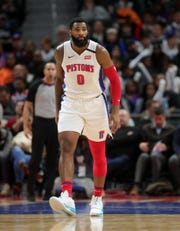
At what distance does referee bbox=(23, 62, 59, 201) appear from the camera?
1008 centimetres

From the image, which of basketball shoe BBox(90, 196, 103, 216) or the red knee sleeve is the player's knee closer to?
the red knee sleeve

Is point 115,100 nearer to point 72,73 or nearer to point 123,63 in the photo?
point 72,73

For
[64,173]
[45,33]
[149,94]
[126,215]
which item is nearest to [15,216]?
[64,173]

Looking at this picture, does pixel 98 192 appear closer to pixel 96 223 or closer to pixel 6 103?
pixel 96 223

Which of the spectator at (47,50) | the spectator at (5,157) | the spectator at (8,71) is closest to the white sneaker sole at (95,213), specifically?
the spectator at (5,157)

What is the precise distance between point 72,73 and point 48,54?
8038 millimetres

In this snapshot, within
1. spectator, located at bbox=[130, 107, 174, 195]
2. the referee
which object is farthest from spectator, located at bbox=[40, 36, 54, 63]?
the referee

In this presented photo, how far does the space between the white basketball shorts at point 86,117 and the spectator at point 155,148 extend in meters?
3.90

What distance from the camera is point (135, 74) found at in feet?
47.2

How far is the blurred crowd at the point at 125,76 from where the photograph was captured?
11523 mm

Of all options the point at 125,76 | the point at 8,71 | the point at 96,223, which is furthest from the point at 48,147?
the point at 8,71

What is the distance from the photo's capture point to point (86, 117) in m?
7.38

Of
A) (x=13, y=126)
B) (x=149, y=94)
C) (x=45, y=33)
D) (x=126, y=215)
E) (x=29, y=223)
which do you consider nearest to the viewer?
(x=29, y=223)

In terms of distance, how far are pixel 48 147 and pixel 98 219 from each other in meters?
3.56
